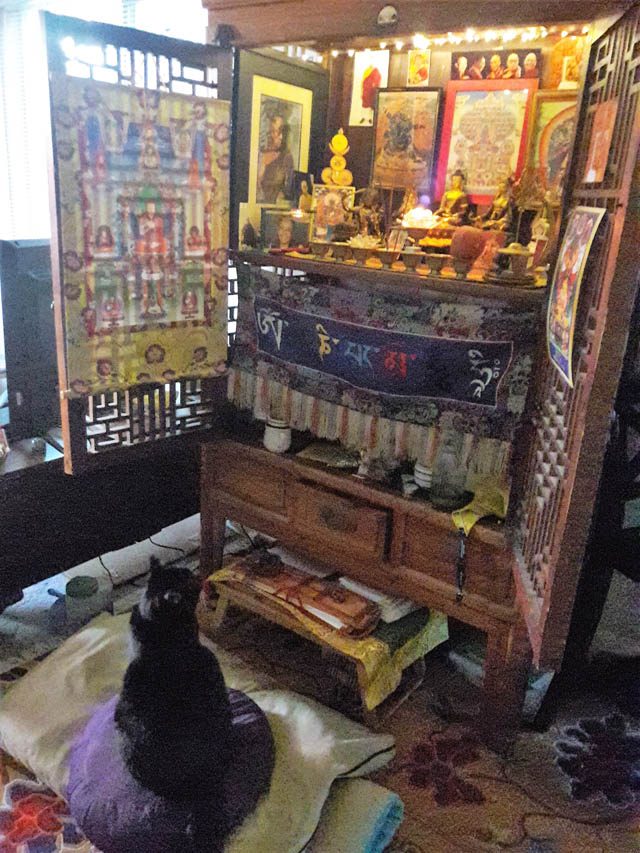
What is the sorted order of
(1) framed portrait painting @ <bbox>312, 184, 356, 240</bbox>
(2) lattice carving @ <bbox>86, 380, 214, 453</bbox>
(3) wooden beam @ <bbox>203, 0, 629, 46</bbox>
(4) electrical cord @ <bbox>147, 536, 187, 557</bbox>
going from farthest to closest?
1. (4) electrical cord @ <bbox>147, 536, 187, 557</bbox>
2. (1) framed portrait painting @ <bbox>312, 184, 356, 240</bbox>
3. (2) lattice carving @ <bbox>86, 380, 214, 453</bbox>
4. (3) wooden beam @ <bbox>203, 0, 629, 46</bbox>

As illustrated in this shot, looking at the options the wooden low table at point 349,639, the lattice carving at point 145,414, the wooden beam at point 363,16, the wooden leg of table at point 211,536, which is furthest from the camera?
the wooden leg of table at point 211,536

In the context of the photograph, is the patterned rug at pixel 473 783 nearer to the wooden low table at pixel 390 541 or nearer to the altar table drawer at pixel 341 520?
the wooden low table at pixel 390 541

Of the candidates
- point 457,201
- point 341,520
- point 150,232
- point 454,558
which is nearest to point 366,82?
point 457,201

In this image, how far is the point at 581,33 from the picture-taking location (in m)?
1.86

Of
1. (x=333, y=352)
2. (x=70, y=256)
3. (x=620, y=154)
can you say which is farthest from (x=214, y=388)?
(x=620, y=154)

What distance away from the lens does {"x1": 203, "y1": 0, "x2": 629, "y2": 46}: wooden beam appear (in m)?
1.58

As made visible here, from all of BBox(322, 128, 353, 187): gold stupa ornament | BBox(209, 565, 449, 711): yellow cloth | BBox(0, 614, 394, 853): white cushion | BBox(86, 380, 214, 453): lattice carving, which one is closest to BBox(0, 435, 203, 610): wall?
BBox(86, 380, 214, 453): lattice carving

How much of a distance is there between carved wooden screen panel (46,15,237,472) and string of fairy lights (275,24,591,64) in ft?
0.93

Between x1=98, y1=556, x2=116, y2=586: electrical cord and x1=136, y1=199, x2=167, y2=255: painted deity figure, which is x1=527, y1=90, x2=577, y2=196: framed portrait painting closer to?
x1=136, y1=199, x2=167, y2=255: painted deity figure

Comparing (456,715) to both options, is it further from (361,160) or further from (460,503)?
(361,160)

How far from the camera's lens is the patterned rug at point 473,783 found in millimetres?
1678

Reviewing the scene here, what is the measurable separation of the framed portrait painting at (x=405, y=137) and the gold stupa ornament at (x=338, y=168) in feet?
0.33

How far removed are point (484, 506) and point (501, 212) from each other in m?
0.83

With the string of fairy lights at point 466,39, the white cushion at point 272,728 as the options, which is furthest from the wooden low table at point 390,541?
the string of fairy lights at point 466,39
